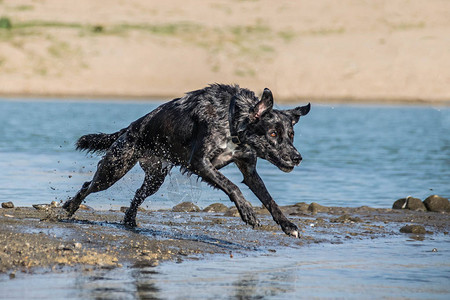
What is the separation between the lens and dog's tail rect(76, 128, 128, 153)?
1002 centimetres

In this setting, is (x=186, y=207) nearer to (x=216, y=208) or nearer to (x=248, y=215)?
(x=216, y=208)

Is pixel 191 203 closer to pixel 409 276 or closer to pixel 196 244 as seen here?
pixel 196 244

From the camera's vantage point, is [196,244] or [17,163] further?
[17,163]

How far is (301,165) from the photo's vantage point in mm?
18047

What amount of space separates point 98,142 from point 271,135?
7.98ft

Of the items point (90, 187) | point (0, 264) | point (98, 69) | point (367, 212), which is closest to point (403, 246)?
point (367, 212)

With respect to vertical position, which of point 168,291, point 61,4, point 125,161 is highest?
point 61,4

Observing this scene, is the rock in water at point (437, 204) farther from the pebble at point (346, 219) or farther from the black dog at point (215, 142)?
the black dog at point (215, 142)

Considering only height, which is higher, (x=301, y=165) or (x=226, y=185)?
(x=301, y=165)

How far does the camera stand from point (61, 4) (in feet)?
196

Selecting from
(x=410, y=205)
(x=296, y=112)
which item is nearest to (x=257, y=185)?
(x=296, y=112)

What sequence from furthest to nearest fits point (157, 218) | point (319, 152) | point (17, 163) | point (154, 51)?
point (154, 51) < point (319, 152) < point (17, 163) < point (157, 218)

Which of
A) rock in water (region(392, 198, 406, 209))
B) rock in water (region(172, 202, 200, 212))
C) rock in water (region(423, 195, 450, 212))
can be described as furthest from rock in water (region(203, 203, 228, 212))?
rock in water (region(423, 195, 450, 212))

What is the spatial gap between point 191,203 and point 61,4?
50334 millimetres
